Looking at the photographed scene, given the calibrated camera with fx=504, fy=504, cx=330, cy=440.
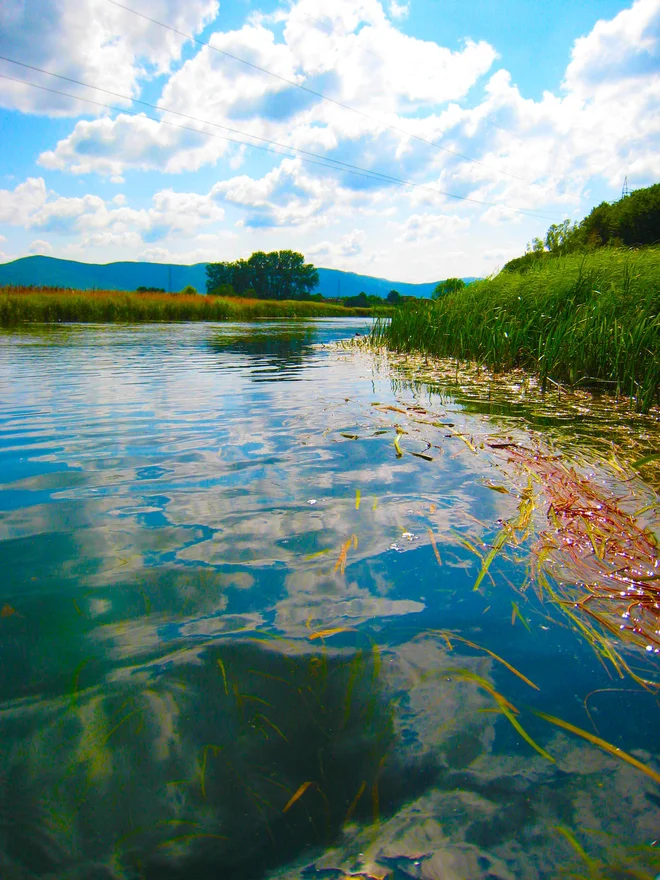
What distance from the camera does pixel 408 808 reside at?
1.09 meters

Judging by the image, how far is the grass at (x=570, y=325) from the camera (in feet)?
19.2

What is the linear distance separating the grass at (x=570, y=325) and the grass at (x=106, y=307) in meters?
19.5

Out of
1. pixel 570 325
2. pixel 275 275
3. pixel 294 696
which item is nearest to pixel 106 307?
pixel 570 325

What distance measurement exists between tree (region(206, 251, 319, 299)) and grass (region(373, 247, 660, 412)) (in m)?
96.6

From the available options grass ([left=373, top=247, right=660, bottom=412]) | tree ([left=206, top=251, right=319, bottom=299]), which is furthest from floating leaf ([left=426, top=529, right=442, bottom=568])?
tree ([left=206, top=251, right=319, bottom=299])

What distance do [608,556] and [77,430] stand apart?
13.0 ft

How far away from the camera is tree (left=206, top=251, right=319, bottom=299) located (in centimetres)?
10275

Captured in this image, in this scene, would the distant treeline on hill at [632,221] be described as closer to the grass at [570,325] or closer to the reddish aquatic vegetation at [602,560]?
the grass at [570,325]

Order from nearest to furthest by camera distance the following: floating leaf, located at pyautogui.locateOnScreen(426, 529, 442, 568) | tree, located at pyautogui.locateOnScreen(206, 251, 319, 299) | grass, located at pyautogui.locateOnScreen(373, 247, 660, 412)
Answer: floating leaf, located at pyautogui.locateOnScreen(426, 529, 442, 568) → grass, located at pyautogui.locateOnScreen(373, 247, 660, 412) → tree, located at pyautogui.locateOnScreen(206, 251, 319, 299)

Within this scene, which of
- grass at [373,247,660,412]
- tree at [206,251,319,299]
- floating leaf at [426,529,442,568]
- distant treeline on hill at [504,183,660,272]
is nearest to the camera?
floating leaf at [426,529,442,568]

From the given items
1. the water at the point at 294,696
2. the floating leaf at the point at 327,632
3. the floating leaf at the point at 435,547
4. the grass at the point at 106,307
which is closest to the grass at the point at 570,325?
the floating leaf at the point at 435,547

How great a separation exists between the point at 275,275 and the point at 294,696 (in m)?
109

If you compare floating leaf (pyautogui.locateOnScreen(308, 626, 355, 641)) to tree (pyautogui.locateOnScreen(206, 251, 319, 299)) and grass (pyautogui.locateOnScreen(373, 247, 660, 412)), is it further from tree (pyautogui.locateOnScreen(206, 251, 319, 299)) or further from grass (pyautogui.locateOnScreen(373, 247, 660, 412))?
tree (pyautogui.locateOnScreen(206, 251, 319, 299))

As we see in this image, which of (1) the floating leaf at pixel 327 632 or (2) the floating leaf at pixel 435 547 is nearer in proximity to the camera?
(1) the floating leaf at pixel 327 632
